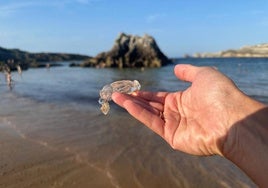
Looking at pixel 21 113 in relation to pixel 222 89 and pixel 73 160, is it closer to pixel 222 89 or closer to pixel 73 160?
pixel 73 160

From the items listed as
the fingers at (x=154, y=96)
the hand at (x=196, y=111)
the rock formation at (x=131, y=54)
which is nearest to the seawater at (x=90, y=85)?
the fingers at (x=154, y=96)

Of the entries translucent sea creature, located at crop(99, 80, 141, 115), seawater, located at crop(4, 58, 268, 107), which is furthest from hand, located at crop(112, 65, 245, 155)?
seawater, located at crop(4, 58, 268, 107)

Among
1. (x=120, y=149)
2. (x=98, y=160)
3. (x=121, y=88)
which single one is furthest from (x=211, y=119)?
(x=120, y=149)

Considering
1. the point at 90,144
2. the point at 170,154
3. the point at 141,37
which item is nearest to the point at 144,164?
the point at 170,154

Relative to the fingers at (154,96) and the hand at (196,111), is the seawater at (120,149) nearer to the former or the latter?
the fingers at (154,96)

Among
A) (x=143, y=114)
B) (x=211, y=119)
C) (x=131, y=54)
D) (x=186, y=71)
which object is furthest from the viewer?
(x=131, y=54)

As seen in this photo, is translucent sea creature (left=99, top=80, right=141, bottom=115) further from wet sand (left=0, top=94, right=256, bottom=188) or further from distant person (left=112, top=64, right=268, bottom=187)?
wet sand (left=0, top=94, right=256, bottom=188)

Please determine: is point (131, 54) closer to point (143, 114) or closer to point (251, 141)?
point (143, 114)
